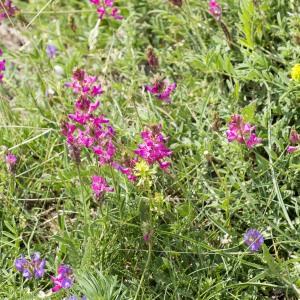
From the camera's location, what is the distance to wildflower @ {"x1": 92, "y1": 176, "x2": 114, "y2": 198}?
267 centimetres

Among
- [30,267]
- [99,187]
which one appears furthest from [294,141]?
[30,267]

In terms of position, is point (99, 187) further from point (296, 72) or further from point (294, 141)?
point (296, 72)

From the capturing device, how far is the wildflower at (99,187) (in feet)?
8.77

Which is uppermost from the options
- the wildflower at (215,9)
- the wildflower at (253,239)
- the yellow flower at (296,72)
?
the wildflower at (215,9)

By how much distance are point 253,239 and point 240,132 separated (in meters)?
0.43

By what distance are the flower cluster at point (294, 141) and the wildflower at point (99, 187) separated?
0.75 metres

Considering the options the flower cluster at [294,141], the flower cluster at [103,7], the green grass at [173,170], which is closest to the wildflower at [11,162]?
the green grass at [173,170]

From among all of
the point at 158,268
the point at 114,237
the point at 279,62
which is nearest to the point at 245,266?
the point at 158,268

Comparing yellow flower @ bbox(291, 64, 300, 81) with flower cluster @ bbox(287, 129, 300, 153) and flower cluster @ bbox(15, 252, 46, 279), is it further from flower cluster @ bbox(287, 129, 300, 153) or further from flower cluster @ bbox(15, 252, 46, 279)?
flower cluster @ bbox(15, 252, 46, 279)

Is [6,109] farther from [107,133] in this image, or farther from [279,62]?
[279,62]

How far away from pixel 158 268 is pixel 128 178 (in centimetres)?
38

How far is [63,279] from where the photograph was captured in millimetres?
2645

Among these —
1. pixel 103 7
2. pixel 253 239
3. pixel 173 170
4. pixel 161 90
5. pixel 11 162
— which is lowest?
pixel 253 239

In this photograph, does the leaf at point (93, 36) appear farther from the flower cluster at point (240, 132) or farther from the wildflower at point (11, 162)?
the flower cluster at point (240, 132)
